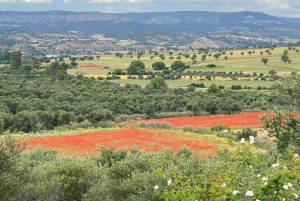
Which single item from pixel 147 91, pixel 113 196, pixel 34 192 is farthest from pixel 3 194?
pixel 147 91

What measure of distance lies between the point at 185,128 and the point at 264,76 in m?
68.4

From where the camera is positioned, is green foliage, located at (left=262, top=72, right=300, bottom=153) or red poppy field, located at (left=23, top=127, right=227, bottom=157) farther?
red poppy field, located at (left=23, top=127, right=227, bottom=157)

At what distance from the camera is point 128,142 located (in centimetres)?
2745

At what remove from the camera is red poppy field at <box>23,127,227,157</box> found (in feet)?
81.2

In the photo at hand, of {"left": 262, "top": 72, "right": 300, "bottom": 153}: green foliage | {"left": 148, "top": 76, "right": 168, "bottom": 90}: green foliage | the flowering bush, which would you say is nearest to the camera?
the flowering bush

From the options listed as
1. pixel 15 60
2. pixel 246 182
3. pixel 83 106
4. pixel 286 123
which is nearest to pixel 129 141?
pixel 286 123

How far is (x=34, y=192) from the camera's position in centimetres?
1116

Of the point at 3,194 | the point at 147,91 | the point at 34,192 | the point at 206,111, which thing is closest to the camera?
the point at 3,194

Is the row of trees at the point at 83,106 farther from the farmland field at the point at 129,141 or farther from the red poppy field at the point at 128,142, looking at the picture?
the red poppy field at the point at 128,142

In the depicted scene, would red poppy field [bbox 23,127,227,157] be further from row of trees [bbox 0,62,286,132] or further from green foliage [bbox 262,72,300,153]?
green foliage [bbox 262,72,300,153]

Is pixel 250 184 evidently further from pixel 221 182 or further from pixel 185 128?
pixel 185 128

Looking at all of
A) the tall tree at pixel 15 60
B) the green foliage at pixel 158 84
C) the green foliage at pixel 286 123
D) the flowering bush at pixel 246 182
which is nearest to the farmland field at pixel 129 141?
the green foliage at pixel 286 123

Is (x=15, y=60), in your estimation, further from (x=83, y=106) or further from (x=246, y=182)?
(x=246, y=182)

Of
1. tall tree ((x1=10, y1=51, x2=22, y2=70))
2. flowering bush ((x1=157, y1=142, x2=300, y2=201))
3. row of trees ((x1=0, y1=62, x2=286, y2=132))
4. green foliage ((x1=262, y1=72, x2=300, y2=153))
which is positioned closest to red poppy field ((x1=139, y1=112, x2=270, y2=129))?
row of trees ((x1=0, y1=62, x2=286, y2=132))
